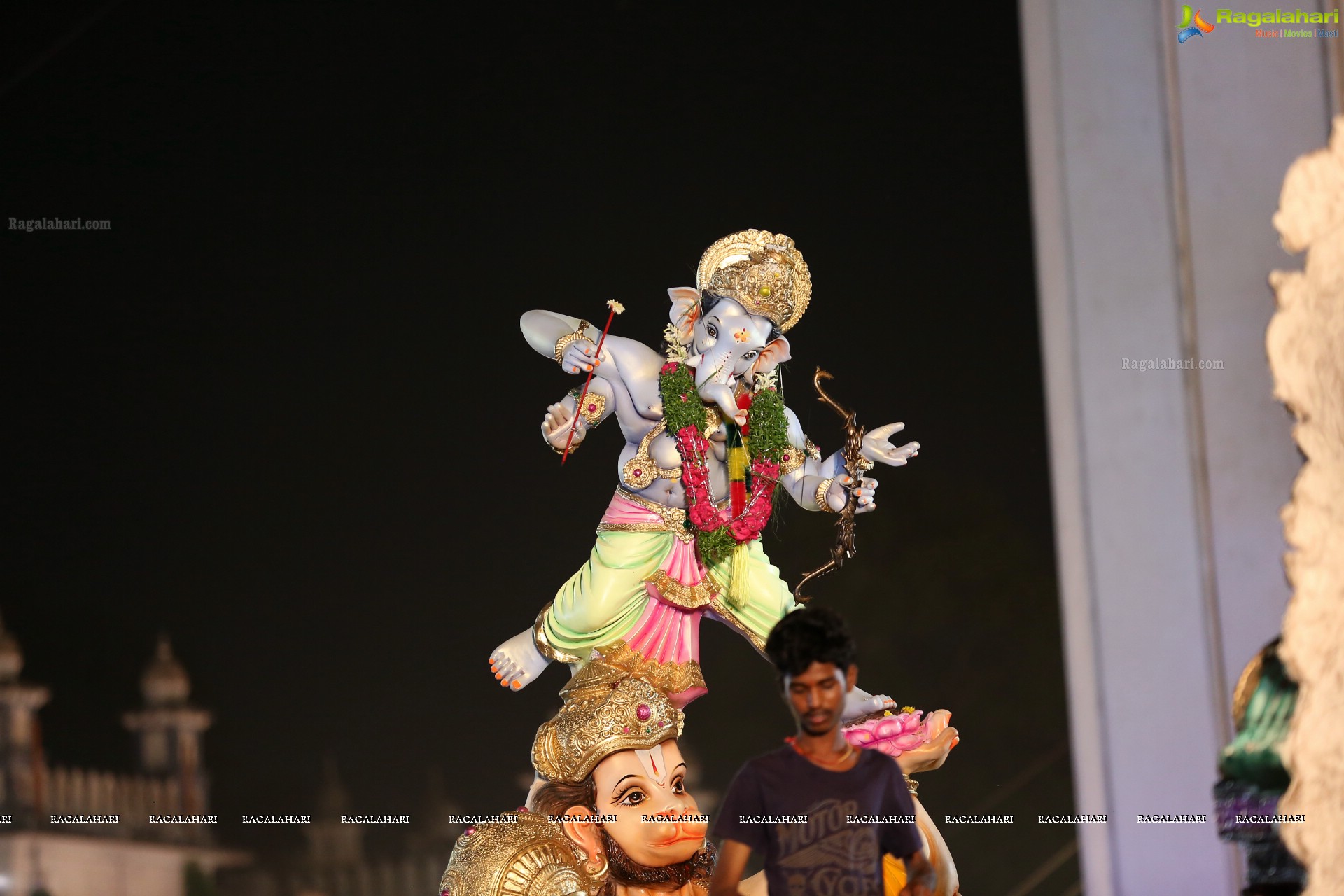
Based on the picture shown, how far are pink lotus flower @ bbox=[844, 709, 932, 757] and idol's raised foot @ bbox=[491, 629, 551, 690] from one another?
955 millimetres

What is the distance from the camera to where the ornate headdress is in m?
3.98

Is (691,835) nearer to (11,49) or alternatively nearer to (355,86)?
(355,86)

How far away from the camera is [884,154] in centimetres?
566

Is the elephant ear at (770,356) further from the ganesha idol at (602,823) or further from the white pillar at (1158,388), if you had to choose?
the white pillar at (1158,388)

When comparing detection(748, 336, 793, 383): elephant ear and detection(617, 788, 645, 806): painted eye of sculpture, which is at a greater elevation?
detection(748, 336, 793, 383): elephant ear

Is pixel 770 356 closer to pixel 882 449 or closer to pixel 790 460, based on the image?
pixel 790 460

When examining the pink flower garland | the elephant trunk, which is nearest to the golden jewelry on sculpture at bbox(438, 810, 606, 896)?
the pink flower garland

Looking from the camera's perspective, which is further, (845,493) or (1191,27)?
(1191,27)

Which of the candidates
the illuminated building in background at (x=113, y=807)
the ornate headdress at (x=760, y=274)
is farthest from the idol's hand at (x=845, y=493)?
the illuminated building in background at (x=113, y=807)

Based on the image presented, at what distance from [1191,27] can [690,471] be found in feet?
9.96

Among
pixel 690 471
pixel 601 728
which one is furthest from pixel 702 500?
pixel 601 728

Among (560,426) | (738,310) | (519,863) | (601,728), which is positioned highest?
(738,310)

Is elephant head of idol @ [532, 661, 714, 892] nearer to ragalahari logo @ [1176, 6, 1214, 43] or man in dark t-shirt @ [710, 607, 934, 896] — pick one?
man in dark t-shirt @ [710, 607, 934, 896]

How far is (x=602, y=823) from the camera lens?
3326 mm
